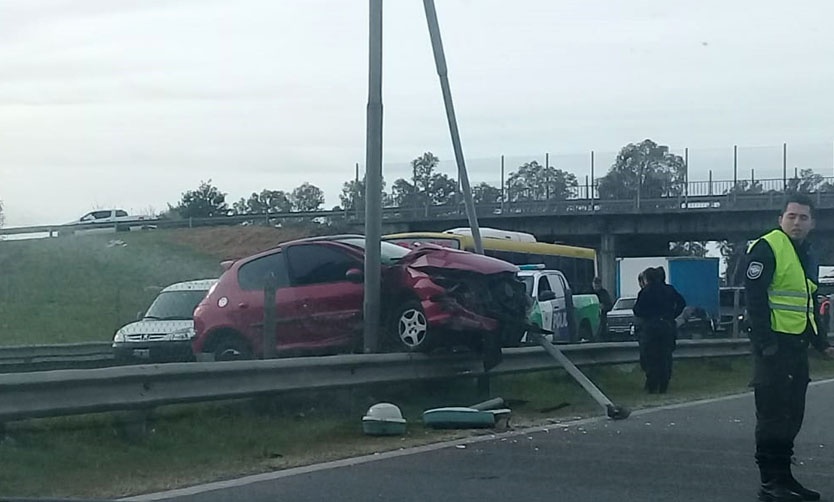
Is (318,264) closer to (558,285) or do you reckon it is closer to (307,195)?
(558,285)

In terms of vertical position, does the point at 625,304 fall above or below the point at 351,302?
below

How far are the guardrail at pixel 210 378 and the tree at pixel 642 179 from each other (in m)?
41.4

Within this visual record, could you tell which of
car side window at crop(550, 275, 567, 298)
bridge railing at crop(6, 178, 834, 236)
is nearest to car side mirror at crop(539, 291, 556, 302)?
car side window at crop(550, 275, 567, 298)

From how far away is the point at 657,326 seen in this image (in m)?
17.2

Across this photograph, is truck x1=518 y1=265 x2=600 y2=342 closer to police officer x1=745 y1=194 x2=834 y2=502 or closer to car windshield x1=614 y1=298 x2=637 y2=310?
car windshield x1=614 y1=298 x2=637 y2=310

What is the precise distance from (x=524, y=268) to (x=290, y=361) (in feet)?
47.8

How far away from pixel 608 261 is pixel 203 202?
2331 cm

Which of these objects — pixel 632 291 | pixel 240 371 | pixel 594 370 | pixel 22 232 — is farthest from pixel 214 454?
pixel 632 291

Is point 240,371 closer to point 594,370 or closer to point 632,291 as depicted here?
point 594,370

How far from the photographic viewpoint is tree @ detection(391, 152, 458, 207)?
52125 millimetres

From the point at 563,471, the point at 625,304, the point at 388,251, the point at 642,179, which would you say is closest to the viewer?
the point at 563,471

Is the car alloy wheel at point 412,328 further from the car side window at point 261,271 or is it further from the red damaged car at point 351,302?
the car side window at point 261,271

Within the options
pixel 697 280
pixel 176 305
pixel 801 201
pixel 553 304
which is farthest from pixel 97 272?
pixel 801 201

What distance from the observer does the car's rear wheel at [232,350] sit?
583 inches
